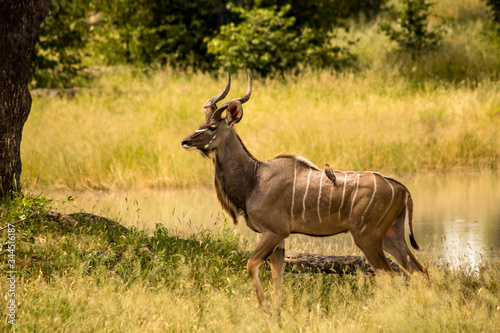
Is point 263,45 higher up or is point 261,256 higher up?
point 263,45

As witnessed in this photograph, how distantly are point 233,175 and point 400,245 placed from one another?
169cm

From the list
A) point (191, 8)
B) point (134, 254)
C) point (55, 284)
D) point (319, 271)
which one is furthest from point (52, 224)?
point (191, 8)

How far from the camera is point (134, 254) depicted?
7.05 meters

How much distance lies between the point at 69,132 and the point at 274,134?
14.9 ft

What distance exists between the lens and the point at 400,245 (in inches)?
246

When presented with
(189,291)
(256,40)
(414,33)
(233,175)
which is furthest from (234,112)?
(414,33)

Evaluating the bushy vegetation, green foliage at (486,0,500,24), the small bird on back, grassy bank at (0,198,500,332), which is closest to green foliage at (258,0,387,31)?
the bushy vegetation

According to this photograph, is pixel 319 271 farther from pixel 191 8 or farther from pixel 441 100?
pixel 191 8

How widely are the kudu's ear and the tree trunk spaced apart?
3203mm

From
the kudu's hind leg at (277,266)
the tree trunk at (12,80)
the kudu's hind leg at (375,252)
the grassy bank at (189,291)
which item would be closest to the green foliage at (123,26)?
the tree trunk at (12,80)

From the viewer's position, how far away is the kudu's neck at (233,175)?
6281mm

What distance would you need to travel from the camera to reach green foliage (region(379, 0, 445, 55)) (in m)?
22.9

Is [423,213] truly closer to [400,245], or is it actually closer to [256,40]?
[400,245]

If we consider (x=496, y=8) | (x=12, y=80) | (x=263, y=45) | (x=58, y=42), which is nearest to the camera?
(x=12, y=80)
